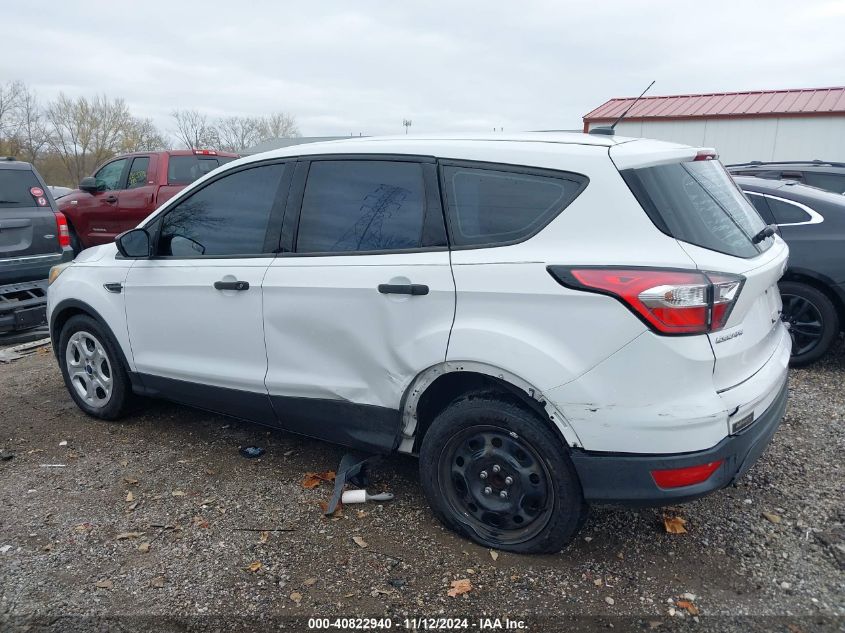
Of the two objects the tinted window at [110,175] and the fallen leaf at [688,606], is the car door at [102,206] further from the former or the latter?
the fallen leaf at [688,606]

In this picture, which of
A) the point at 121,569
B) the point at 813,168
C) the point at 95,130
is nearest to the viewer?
the point at 121,569

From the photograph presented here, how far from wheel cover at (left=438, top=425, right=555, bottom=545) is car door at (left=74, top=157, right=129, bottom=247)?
9.62 metres

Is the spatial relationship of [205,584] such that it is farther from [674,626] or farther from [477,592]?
[674,626]

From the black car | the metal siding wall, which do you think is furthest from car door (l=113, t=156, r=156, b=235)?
the metal siding wall

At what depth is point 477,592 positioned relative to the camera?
270cm

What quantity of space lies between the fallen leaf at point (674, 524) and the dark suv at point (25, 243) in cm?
657

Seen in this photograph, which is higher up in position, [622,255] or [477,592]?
[622,255]

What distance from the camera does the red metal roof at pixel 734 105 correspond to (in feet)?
57.5

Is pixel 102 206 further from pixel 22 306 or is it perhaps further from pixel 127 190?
pixel 22 306

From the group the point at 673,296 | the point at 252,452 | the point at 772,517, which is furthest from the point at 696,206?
the point at 252,452

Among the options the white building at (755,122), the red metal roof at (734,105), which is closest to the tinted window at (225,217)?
the white building at (755,122)

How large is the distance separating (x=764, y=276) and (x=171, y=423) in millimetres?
3822

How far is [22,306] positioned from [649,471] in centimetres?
676

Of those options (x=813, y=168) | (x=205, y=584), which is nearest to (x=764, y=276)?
(x=205, y=584)
